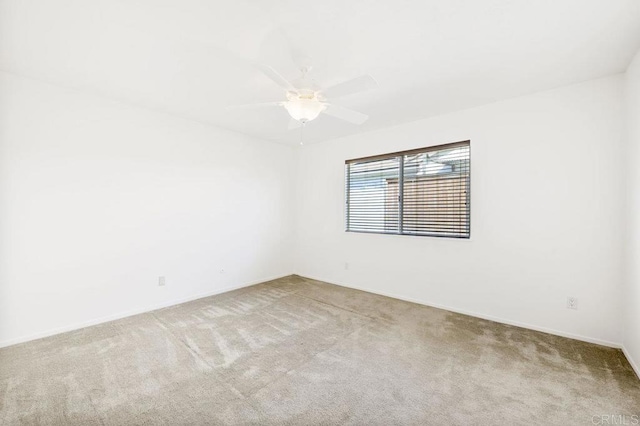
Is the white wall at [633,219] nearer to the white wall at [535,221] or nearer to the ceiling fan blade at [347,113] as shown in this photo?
the white wall at [535,221]

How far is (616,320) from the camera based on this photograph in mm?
2422

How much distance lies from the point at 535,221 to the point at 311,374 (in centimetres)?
271

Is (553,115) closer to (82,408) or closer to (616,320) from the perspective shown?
(616,320)

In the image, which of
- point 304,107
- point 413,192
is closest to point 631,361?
point 413,192

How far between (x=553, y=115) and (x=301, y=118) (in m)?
2.57

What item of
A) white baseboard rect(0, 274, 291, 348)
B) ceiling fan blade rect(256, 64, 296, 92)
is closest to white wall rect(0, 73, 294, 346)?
white baseboard rect(0, 274, 291, 348)

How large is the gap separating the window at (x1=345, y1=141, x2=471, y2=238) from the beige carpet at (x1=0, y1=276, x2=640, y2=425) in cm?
124

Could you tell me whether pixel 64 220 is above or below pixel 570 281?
above

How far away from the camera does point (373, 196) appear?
4.22 m

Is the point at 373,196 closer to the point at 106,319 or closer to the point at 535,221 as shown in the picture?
the point at 535,221

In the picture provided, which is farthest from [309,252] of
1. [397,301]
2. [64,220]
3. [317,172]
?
[64,220]
